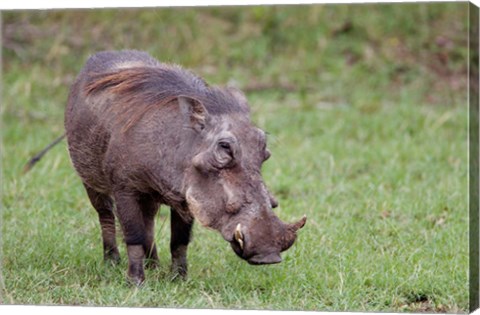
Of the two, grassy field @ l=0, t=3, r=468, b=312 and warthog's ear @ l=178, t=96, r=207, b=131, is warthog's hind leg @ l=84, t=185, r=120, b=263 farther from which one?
warthog's ear @ l=178, t=96, r=207, b=131

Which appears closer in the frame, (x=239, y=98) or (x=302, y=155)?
(x=239, y=98)

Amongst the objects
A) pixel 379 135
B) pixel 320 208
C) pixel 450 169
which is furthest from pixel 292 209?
pixel 379 135

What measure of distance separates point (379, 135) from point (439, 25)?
1.52 m

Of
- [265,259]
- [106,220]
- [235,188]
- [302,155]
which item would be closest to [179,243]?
[106,220]

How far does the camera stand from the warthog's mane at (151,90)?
4.69m

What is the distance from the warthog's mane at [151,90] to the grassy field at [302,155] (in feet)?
1.55

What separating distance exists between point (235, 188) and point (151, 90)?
800 millimetres

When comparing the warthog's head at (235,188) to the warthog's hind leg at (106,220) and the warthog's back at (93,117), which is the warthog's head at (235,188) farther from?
the warthog's hind leg at (106,220)

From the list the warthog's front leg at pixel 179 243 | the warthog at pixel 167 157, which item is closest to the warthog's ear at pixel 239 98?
the warthog at pixel 167 157

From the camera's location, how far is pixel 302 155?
770 cm

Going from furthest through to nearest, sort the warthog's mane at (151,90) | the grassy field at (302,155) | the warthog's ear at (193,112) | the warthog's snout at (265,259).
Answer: the grassy field at (302,155) → the warthog's mane at (151,90) → the warthog's ear at (193,112) → the warthog's snout at (265,259)

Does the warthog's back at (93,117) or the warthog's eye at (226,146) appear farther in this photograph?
the warthog's back at (93,117)

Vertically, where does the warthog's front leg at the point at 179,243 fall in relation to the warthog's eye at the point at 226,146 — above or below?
below

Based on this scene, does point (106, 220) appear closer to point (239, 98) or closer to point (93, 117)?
point (93, 117)
